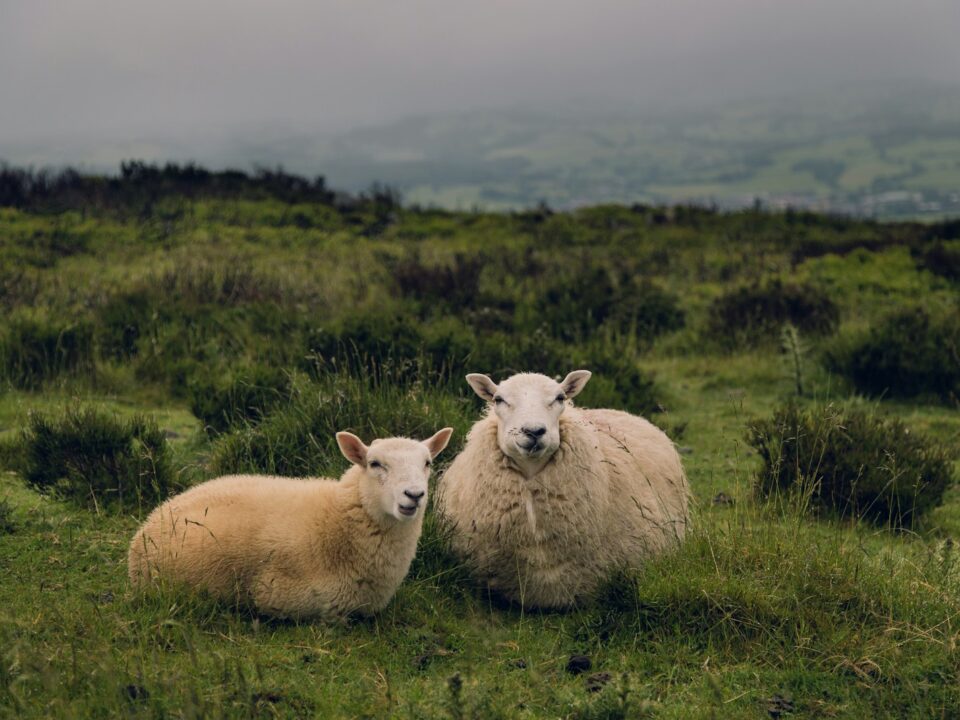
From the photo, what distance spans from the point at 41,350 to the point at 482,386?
620 cm

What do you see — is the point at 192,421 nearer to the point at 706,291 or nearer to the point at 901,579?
the point at 901,579

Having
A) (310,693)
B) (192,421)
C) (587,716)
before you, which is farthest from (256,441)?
(587,716)

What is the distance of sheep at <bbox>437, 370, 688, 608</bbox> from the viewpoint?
5.38 m

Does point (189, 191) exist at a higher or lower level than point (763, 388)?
higher

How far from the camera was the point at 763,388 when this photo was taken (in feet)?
36.6

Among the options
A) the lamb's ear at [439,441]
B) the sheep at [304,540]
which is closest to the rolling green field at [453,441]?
the sheep at [304,540]

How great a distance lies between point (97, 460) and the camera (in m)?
6.63

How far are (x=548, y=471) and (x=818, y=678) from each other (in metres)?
1.85

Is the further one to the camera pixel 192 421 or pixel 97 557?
pixel 192 421

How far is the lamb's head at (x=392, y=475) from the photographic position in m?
4.64

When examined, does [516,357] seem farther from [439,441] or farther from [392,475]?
[392,475]

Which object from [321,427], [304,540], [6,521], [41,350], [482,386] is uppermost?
[482,386]

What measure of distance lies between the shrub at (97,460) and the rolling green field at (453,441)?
5 cm

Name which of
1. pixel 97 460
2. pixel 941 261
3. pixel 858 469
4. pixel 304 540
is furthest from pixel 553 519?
pixel 941 261
